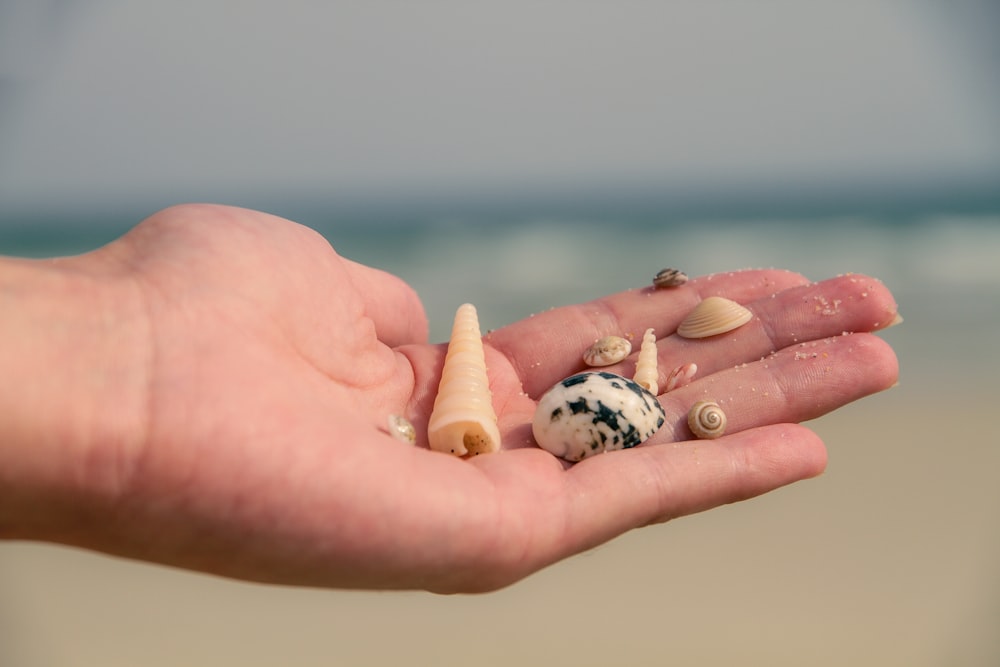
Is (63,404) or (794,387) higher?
(794,387)

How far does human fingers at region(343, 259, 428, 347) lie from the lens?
4340 mm

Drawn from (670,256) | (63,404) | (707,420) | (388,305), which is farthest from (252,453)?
(670,256)

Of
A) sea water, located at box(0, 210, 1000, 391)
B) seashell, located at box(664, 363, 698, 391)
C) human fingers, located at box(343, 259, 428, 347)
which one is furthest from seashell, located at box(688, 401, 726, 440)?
sea water, located at box(0, 210, 1000, 391)

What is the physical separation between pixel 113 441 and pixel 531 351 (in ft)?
8.69

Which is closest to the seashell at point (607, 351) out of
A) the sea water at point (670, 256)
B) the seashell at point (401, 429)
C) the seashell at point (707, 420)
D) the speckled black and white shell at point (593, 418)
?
the speckled black and white shell at point (593, 418)

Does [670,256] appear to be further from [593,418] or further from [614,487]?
[614,487]

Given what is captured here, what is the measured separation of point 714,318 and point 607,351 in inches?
27.4

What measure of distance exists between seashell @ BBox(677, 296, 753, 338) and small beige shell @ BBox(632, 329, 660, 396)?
0.27 metres

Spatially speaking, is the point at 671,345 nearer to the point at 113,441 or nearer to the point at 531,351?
the point at 531,351

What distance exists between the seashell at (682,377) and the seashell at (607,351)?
0.33 m

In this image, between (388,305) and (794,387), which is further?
(388,305)

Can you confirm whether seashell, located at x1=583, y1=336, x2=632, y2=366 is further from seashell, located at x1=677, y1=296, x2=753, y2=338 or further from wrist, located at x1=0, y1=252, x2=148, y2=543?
wrist, located at x1=0, y1=252, x2=148, y2=543

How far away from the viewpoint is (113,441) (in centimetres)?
260

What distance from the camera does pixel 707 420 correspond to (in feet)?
12.2
